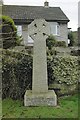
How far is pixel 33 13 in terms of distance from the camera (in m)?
25.1

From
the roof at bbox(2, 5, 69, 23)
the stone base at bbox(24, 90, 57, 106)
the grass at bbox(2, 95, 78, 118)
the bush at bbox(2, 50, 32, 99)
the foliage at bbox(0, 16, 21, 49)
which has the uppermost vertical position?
the roof at bbox(2, 5, 69, 23)

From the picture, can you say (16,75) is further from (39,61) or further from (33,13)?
(33,13)

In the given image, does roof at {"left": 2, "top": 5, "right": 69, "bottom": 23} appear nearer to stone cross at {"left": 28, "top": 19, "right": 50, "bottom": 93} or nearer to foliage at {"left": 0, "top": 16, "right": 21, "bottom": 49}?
foliage at {"left": 0, "top": 16, "right": 21, "bottom": 49}

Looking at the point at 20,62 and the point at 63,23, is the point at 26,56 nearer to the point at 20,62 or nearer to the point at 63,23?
the point at 20,62

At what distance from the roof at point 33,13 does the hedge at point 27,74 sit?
14736 mm

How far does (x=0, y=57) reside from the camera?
8.74 meters

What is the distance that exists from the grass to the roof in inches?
665

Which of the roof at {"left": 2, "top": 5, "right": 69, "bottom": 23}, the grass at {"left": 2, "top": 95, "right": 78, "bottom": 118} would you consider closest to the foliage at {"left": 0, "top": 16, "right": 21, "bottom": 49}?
the grass at {"left": 2, "top": 95, "right": 78, "bottom": 118}

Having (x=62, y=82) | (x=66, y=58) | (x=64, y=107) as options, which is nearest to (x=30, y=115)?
(x=64, y=107)

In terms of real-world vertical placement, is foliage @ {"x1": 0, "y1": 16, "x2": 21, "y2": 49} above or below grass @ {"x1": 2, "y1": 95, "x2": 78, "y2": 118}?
above

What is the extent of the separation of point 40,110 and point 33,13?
63.8ft

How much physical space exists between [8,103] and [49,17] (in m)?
17.8

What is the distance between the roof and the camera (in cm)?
2382

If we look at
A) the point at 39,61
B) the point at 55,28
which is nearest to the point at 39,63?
the point at 39,61
